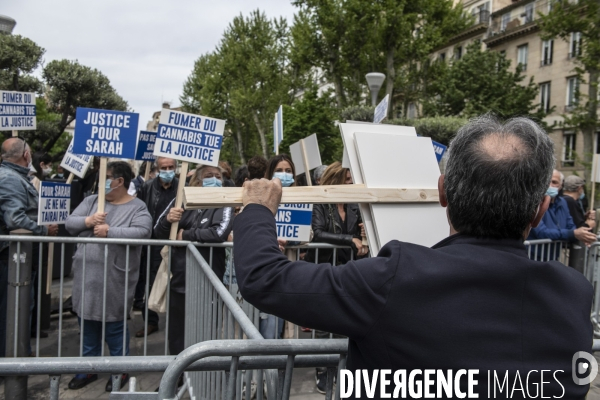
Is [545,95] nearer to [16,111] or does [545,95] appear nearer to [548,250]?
[548,250]

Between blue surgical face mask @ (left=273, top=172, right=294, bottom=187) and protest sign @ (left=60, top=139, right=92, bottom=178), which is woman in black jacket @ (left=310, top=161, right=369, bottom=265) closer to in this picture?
blue surgical face mask @ (left=273, top=172, right=294, bottom=187)

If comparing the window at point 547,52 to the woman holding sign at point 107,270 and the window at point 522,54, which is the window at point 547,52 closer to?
the window at point 522,54

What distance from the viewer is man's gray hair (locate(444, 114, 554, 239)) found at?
54.1 inches

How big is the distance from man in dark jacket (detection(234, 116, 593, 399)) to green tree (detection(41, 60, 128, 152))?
539 inches

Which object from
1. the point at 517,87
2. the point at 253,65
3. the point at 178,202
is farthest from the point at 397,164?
the point at 253,65

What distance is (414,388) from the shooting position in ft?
4.30

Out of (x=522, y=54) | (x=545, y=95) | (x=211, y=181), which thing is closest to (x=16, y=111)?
(x=211, y=181)

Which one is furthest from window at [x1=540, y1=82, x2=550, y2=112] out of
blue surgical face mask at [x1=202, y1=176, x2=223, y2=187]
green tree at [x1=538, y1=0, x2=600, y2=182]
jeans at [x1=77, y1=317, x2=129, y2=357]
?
jeans at [x1=77, y1=317, x2=129, y2=357]

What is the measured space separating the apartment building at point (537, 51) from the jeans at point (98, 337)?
3272cm

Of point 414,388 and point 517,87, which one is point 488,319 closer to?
point 414,388

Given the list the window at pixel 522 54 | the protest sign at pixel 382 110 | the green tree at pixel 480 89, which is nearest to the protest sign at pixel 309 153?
the protest sign at pixel 382 110

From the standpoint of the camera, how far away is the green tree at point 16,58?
12428mm

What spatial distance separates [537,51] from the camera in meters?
39.0

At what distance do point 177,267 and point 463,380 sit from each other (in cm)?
366
